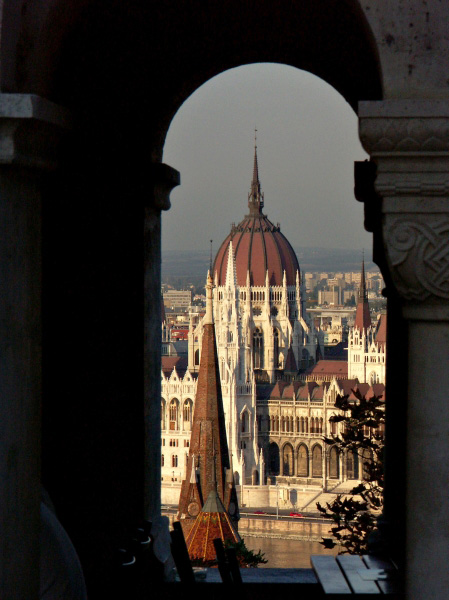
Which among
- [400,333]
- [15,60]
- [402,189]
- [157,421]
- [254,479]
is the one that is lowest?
[254,479]

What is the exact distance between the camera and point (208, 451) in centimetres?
2733

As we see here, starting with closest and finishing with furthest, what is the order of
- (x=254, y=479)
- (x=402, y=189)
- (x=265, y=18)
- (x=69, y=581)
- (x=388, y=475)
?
(x=402, y=189) → (x=69, y=581) → (x=265, y=18) → (x=388, y=475) → (x=254, y=479)

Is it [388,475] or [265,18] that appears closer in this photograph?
[265,18]

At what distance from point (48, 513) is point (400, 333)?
120 centimetres

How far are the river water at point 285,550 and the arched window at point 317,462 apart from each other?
14.5m

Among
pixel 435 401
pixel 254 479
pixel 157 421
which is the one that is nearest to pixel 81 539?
pixel 157 421

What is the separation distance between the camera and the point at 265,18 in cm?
308

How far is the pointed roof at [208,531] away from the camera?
517 inches

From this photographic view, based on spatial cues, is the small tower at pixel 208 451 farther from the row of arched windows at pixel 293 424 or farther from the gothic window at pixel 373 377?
the gothic window at pixel 373 377

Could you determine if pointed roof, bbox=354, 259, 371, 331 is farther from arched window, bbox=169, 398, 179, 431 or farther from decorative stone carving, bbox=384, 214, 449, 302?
decorative stone carving, bbox=384, 214, 449, 302

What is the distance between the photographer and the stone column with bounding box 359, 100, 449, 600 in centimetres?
200

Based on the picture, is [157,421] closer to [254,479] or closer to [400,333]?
[400,333]

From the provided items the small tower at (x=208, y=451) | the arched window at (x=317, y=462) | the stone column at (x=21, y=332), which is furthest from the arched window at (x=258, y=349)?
the stone column at (x=21, y=332)

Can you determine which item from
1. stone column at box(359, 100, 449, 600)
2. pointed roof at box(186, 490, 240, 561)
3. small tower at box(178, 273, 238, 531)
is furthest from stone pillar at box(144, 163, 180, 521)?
small tower at box(178, 273, 238, 531)
